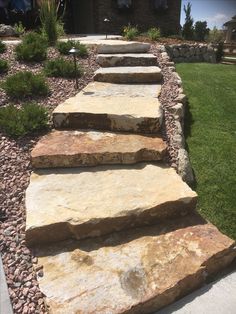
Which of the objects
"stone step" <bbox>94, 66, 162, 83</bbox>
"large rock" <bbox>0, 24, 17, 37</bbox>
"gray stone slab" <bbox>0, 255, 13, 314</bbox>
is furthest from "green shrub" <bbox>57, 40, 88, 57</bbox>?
"gray stone slab" <bbox>0, 255, 13, 314</bbox>

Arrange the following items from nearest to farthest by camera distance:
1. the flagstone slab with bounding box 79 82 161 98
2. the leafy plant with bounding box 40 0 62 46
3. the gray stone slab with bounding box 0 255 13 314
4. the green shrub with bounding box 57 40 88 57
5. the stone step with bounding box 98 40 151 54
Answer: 1. the gray stone slab with bounding box 0 255 13 314
2. the flagstone slab with bounding box 79 82 161 98
3. the green shrub with bounding box 57 40 88 57
4. the stone step with bounding box 98 40 151 54
5. the leafy plant with bounding box 40 0 62 46

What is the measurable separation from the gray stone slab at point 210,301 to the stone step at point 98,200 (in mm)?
685

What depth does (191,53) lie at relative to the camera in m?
10.8

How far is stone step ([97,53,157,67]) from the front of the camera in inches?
227

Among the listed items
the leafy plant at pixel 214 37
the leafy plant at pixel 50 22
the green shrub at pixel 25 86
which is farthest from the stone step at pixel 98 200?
the leafy plant at pixel 214 37

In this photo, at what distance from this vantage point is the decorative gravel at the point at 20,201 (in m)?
2.15

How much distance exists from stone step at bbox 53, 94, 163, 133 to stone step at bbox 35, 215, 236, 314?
4.54 ft

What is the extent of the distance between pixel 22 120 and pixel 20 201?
1.18m

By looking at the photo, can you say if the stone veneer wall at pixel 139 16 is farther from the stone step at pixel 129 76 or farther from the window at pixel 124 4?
the stone step at pixel 129 76

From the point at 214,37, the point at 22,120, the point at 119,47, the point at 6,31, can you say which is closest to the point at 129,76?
the point at 119,47

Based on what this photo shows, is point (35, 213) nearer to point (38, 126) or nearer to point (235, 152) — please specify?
point (38, 126)

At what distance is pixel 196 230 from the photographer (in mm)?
2650

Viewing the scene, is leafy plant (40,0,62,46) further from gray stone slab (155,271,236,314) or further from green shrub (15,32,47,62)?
gray stone slab (155,271,236,314)

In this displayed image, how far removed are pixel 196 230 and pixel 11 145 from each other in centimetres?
215
